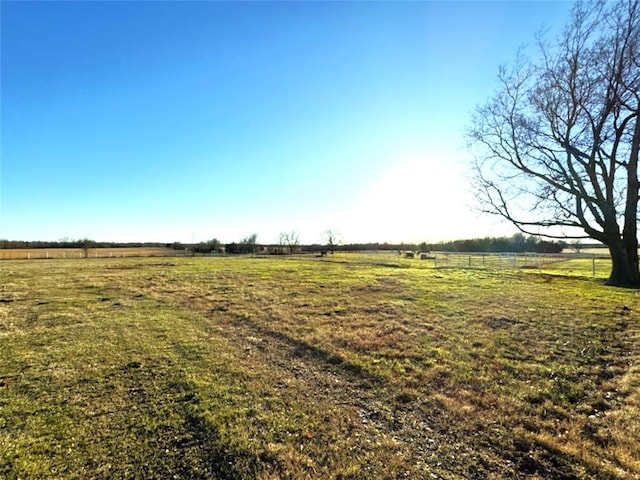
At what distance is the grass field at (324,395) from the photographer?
2719 millimetres

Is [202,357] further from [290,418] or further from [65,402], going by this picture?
[290,418]

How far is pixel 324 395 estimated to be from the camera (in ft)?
13.2

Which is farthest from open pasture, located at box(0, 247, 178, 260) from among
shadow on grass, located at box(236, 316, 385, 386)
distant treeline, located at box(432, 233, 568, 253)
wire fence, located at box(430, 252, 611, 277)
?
shadow on grass, located at box(236, 316, 385, 386)

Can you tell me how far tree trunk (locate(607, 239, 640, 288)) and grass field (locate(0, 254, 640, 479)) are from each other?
737 cm

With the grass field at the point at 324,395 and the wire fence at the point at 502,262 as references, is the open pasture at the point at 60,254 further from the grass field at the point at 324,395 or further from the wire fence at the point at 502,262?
the grass field at the point at 324,395

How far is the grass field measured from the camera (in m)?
2.72

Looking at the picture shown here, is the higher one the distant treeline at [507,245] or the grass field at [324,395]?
the distant treeline at [507,245]

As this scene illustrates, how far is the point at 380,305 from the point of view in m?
9.61

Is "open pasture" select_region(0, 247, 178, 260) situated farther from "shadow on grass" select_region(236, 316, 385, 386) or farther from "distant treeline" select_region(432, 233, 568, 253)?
"shadow on grass" select_region(236, 316, 385, 386)

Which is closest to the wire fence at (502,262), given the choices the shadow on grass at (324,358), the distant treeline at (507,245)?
the shadow on grass at (324,358)

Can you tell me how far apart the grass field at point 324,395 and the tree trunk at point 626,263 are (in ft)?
24.2

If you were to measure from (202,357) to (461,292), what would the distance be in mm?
9783

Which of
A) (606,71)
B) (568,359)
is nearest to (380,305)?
(568,359)

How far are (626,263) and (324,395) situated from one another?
1681 centimetres
